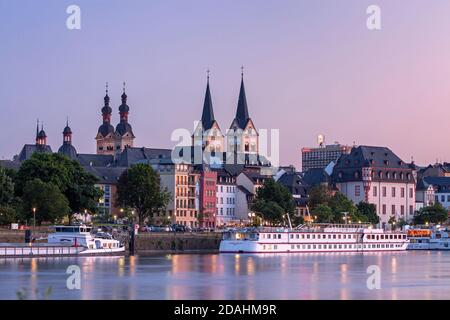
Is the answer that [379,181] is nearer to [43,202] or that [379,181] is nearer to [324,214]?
[324,214]

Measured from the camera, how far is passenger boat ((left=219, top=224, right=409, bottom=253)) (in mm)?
112650

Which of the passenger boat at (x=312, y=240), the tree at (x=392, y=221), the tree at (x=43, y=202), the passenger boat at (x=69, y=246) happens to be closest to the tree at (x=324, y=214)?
Result: the passenger boat at (x=312, y=240)

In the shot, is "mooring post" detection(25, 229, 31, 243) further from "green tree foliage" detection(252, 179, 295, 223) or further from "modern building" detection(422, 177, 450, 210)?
"modern building" detection(422, 177, 450, 210)

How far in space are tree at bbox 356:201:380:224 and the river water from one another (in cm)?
6359

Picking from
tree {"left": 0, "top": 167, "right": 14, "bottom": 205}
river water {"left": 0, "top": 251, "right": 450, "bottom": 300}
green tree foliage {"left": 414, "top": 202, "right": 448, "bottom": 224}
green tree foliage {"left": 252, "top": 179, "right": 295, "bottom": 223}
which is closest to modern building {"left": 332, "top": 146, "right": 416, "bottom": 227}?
green tree foliage {"left": 414, "top": 202, "right": 448, "bottom": 224}

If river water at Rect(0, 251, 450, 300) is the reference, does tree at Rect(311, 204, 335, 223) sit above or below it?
above

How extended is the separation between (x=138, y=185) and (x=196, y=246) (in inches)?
867

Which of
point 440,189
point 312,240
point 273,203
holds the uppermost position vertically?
point 440,189

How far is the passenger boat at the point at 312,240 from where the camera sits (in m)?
113

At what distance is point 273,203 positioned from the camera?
14288 centimetres

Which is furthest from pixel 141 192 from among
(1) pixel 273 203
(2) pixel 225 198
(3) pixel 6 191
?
(2) pixel 225 198

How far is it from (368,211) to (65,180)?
5756cm
